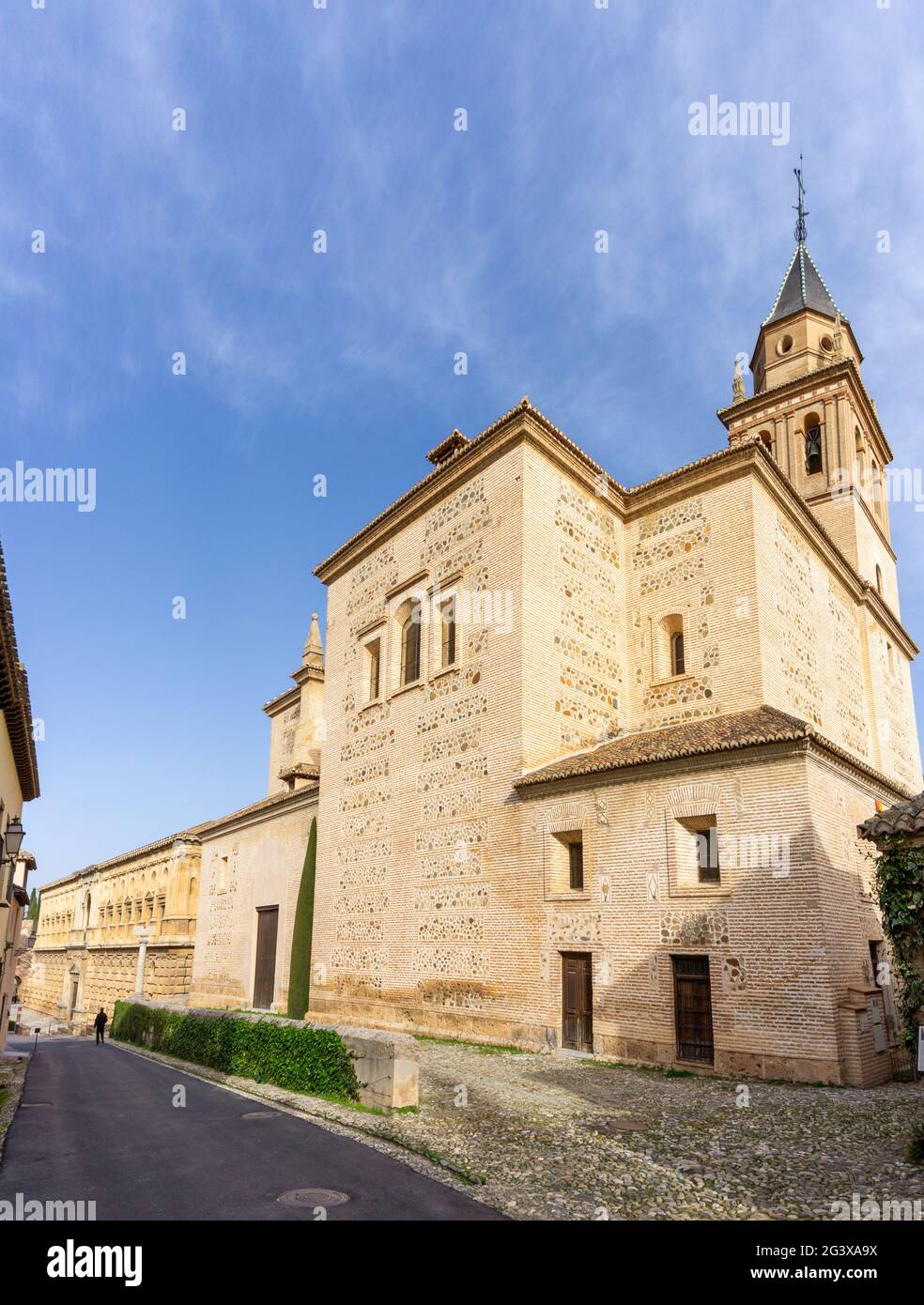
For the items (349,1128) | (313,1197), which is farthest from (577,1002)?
(313,1197)

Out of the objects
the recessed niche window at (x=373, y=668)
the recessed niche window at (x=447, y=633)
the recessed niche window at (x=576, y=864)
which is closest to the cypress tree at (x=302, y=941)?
the recessed niche window at (x=373, y=668)

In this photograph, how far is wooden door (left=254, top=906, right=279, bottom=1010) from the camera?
83.5ft

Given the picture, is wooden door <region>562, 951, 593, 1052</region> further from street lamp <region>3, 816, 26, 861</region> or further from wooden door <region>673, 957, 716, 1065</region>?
street lamp <region>3, 816, 26, 861</region>

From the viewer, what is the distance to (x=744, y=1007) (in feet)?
41.3

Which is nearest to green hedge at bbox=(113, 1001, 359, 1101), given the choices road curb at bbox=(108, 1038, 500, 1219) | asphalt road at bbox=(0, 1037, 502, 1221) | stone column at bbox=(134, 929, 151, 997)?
road curb at bbox=(108, 1038, 500, 1219)

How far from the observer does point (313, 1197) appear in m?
6.39

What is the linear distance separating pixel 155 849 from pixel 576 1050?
30089mm

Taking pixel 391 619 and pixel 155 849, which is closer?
pixel 391 619

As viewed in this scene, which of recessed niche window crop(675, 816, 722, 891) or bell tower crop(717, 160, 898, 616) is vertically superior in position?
bell tower crop(717, 160, 898, 616)

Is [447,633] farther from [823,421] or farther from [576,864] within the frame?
[823,421]

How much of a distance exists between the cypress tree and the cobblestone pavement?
1097 centimetres

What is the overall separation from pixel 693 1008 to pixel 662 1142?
5.39 metres
